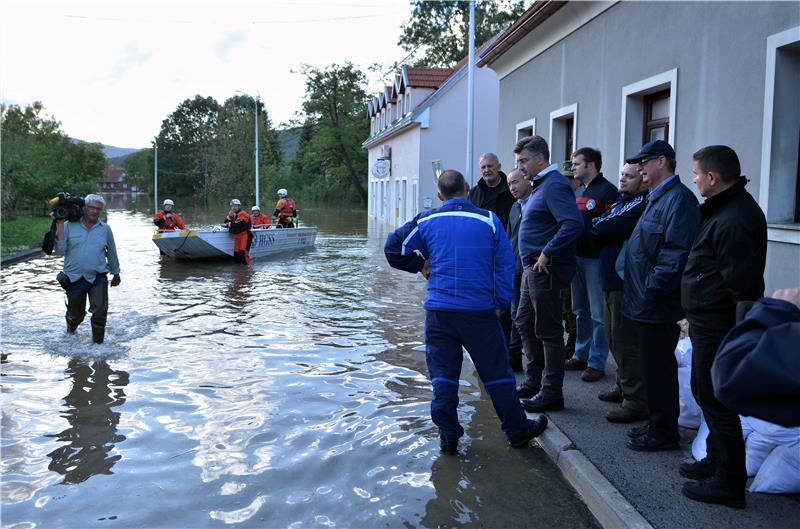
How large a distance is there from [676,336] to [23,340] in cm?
809

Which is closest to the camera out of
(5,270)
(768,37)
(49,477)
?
(49,477)

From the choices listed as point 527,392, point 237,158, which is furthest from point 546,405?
point 237,158

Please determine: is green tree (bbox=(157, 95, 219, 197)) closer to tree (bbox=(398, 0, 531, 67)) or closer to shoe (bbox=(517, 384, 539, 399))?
tree (bbox=(398, 0, 531, 67))

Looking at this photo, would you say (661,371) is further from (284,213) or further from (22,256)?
(22,256)

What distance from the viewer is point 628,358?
5.38 meters

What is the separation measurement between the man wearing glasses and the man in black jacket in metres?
0.33

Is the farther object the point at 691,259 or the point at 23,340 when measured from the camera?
the point at 23,340

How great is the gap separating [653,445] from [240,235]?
15.2 metres

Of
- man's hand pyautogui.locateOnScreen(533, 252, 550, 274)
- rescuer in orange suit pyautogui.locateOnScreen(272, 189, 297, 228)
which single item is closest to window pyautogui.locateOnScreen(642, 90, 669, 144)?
man's hand pyautogui.locateOnScreen(533, 252, 550, 274)

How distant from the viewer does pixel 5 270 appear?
17.2 metres

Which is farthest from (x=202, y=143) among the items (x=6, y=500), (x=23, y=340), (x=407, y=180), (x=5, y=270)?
(x=6, y=500)

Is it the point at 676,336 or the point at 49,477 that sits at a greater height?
the point at 676,336

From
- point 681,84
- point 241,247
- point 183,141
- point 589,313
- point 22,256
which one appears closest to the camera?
point 589,313

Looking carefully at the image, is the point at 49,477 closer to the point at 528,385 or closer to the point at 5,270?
the point at 528,385
